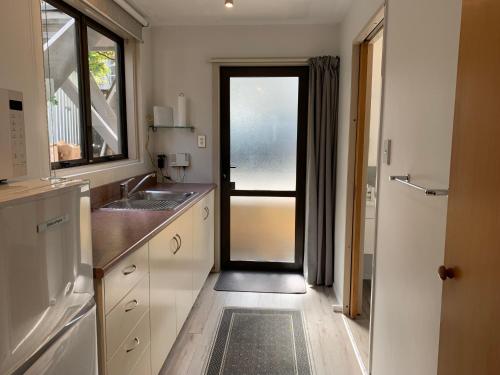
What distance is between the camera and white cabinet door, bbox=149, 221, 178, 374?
1.83m

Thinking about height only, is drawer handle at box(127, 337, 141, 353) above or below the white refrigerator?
below

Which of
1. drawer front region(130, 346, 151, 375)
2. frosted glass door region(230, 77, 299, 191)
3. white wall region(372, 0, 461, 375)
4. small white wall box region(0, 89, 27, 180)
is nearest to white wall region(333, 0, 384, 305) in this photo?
frosted glass door region(230, 77, 299, 191)

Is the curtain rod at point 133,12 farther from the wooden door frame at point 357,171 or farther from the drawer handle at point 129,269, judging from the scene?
the drawer handle at point 129,269

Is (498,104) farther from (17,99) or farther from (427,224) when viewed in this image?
(17,99)

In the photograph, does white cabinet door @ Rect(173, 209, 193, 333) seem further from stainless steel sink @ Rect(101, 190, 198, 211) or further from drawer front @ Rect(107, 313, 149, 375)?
drawer front @ Rect(107, 313, 149, 375)

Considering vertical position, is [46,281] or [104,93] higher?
[104,93]

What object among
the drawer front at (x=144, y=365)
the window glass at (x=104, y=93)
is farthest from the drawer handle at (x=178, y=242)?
the window glass at (x=104, y=93)

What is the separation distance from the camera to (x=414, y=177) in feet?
4.70

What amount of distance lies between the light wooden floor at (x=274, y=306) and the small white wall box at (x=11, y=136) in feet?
5.06

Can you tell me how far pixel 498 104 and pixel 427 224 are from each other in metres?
0.61

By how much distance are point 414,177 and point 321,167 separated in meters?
1.87

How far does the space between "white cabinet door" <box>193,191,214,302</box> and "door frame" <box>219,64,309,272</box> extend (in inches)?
8.7

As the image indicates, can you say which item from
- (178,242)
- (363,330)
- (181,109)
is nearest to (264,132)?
(181,109)

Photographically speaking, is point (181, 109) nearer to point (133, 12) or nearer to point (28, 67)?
point (133, 12)
